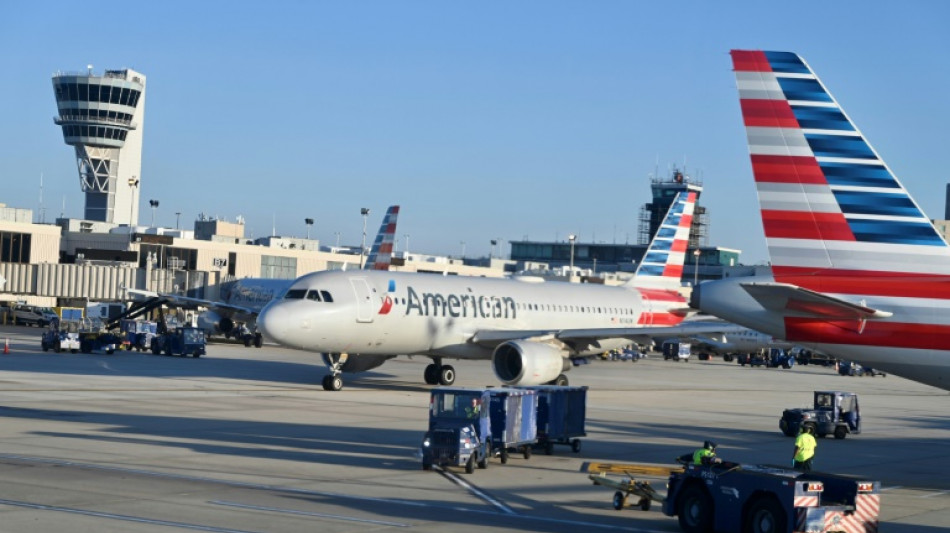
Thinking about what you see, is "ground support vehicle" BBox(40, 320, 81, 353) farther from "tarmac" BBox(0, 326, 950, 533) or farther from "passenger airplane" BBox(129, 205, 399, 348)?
"passenger airplane" BBox(129, 205, 399, 348)

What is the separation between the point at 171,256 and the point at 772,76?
95.2 metres

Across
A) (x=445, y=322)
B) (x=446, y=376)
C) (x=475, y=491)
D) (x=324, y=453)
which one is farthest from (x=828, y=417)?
(x=446, y=376)

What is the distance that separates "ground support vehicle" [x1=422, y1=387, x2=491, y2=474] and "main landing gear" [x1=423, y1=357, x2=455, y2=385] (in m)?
24.6

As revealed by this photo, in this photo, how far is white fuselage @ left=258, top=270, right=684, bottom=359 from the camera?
4538 centimetres

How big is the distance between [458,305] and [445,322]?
1.22 metres

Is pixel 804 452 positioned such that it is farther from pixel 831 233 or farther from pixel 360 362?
pixel 360 362

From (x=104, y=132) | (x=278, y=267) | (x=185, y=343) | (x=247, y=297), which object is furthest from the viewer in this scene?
(x=104, y=132)

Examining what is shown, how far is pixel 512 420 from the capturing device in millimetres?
29391

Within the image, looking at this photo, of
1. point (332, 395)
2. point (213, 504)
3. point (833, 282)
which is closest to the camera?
point (213, 504)

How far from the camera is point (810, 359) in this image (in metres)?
115

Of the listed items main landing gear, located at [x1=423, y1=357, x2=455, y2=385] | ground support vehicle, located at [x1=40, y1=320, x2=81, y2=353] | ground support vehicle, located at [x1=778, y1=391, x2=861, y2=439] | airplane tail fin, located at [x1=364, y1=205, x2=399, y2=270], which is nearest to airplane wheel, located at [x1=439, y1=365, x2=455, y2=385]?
main landing gear, located at [x1=423, y1=357, x2=455, y2=385]

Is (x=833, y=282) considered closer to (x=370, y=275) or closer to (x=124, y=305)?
(x=370, y=275)

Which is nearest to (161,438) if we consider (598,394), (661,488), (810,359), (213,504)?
(213,504)

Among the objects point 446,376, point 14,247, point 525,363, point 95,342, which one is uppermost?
point 14,247
